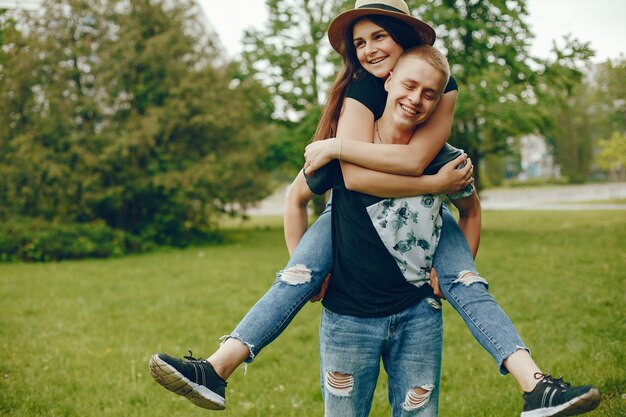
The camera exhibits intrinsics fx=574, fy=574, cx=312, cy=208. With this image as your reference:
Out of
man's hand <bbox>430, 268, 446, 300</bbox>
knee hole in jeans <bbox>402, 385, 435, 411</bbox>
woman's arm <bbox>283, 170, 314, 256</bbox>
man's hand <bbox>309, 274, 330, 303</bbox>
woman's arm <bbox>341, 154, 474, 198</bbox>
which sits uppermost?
woman's arm <bbox>341, 154, 474, 198</bbox>

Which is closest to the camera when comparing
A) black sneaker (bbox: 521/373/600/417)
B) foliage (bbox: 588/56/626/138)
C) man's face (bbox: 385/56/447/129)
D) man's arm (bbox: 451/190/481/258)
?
black sneaker (bbox: 521/373/600/417)

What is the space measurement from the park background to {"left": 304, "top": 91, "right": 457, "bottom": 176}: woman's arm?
3.93m

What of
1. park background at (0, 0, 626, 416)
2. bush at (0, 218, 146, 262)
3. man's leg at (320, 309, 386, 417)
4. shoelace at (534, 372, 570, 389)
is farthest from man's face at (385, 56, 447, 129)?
bush at (0, 218, 146, 262)

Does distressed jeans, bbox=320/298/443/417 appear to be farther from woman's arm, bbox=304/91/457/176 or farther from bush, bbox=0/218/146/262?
bush, bbox=0/218/146/262

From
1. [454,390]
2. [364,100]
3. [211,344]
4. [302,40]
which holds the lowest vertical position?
[211,344]

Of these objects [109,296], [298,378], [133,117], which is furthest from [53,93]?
[298,378]

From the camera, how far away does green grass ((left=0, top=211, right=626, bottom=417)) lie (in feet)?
14.9

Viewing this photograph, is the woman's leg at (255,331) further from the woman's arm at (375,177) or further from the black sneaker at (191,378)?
the woman's arm at (375,177)

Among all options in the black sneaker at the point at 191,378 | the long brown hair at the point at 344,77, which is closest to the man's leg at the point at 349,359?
the black sneaker at the point at 191,378

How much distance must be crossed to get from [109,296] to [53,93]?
9229 mm

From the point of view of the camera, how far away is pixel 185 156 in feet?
57.1

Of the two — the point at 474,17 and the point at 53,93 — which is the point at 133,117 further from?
the point at 474,17

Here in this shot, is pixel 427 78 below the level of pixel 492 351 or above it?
above

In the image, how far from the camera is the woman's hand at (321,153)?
8.35 feet
